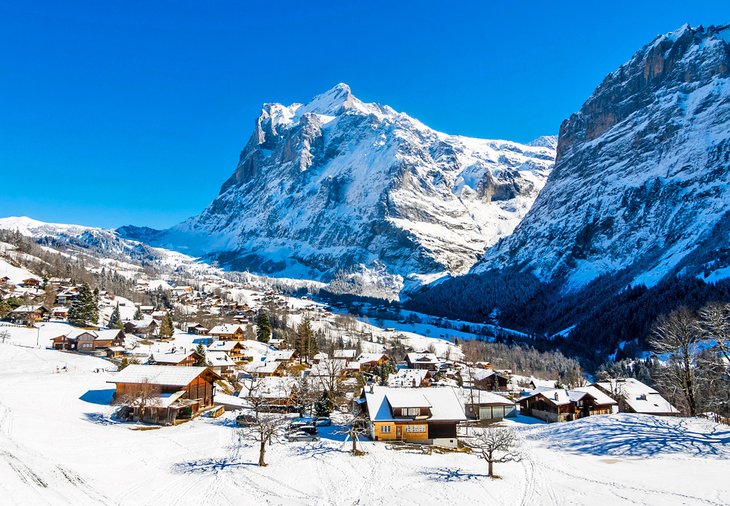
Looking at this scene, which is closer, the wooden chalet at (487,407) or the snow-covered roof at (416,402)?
the snow-covered roof at (416,402)

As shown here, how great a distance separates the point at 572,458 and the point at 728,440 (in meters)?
12.6

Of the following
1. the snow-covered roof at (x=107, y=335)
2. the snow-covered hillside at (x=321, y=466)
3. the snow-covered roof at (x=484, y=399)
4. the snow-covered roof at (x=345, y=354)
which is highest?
the snow-covered roof at (x=107, y=335)

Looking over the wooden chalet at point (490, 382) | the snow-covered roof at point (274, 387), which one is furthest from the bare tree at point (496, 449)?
the wooden chalet at point (490, 382)

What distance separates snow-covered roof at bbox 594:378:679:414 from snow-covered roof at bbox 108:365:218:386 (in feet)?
198

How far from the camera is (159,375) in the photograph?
55.6 metres

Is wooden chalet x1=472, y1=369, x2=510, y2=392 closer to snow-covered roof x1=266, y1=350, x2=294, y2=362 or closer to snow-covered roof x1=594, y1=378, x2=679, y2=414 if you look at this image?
snow-covered roof x1=594, y1=378, x2=679, y2=414

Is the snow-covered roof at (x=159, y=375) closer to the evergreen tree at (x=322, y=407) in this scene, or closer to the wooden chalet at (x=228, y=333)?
the evergreen tree at (x=322, y=407)

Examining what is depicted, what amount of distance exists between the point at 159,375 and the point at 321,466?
28159mm

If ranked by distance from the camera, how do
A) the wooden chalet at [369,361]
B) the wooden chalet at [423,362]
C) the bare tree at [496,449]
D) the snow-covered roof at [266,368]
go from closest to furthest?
the bare tree at [496,449], the snow-covered roof at [266,368], the wooden chalet at [369,361], the wooden chalet at [423,362]

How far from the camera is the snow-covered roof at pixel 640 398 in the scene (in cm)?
6988

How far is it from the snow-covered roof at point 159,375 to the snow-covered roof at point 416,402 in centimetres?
2035

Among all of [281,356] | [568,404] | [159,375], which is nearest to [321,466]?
[159,375]

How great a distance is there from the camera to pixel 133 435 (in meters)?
42.4

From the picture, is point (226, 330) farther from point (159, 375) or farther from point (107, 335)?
point (159, 375)
